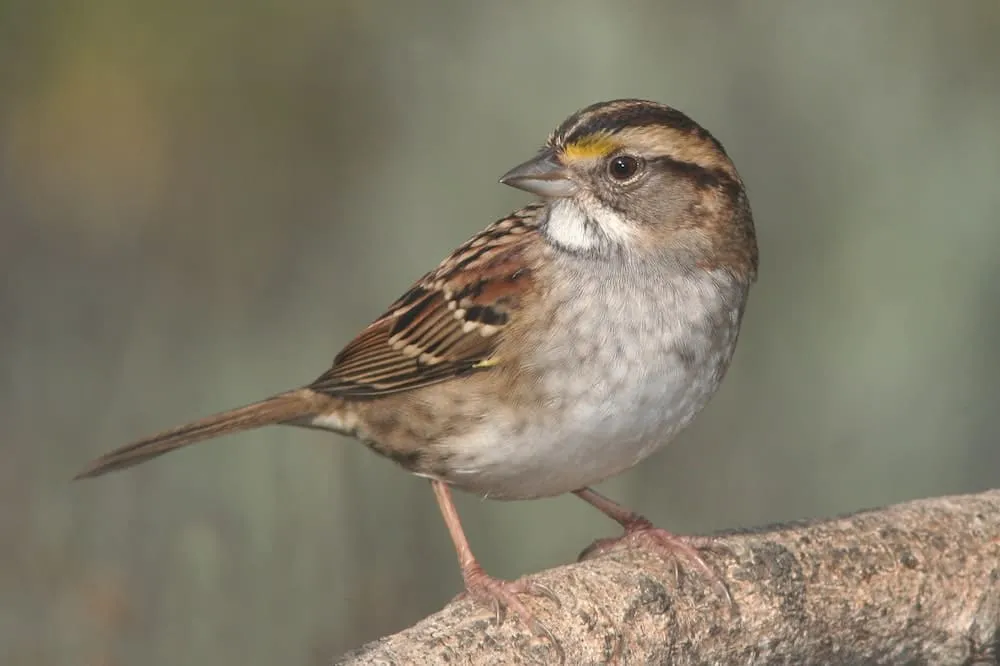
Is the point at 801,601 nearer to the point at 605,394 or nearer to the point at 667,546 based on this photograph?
the point at 667,546

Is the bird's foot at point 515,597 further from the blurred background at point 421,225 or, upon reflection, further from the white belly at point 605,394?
the blurred background at point 421,225

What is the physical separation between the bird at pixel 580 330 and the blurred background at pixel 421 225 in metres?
0.79

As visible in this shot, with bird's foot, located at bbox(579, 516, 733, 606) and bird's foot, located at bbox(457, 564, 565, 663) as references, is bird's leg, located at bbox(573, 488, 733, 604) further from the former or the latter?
bird's foot, located at bbox(457, 564, 565, 663)

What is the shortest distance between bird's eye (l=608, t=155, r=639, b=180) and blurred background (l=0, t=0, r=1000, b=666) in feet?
4.16

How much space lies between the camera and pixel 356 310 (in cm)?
457

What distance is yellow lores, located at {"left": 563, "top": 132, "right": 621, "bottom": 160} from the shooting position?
307cm

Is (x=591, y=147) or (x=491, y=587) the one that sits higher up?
(x=591, y=147)

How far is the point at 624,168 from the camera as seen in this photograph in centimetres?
310

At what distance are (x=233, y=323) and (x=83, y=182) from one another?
1.85ft

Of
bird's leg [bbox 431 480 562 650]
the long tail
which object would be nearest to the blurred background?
the long tail

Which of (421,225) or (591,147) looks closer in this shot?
(591,147)

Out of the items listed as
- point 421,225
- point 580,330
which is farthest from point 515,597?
point 421,225

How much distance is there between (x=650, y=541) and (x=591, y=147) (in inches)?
30.4

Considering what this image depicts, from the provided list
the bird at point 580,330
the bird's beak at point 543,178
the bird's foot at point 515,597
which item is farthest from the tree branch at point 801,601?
the bird's beak at point 543,178
